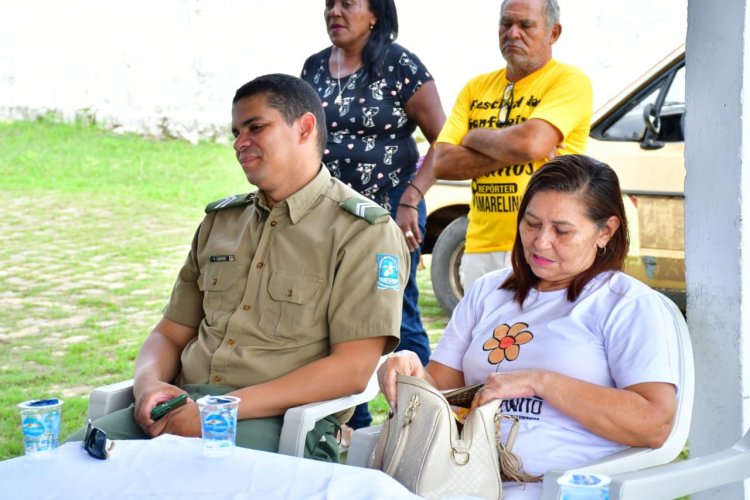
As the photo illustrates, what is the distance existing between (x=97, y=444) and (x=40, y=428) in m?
0.12

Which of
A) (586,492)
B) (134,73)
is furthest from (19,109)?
(586,492)

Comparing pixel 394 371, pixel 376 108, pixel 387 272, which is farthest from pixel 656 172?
pixel 394 371

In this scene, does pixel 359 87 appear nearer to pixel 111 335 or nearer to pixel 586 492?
pixel 586 492

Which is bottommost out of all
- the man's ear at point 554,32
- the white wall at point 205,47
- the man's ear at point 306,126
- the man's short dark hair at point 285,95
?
the man's ear at point 306,126

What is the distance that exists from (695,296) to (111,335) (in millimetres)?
4954

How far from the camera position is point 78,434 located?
2672mm

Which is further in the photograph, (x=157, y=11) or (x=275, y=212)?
(x=157, y=11)

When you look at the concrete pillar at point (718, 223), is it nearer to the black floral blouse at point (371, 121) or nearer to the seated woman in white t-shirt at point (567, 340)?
the seated woman in white t-shirt at point (567, 340)

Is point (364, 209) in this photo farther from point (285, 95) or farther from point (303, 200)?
point (285, 95)

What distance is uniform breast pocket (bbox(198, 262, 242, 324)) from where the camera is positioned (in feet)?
9.67

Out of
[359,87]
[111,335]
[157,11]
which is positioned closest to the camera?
[359,87]

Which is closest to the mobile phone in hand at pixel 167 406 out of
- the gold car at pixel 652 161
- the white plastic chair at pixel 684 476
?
the white plastic chair at pixel 684 476

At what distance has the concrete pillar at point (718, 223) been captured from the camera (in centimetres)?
253

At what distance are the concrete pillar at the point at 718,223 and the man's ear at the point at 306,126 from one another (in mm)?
1050
